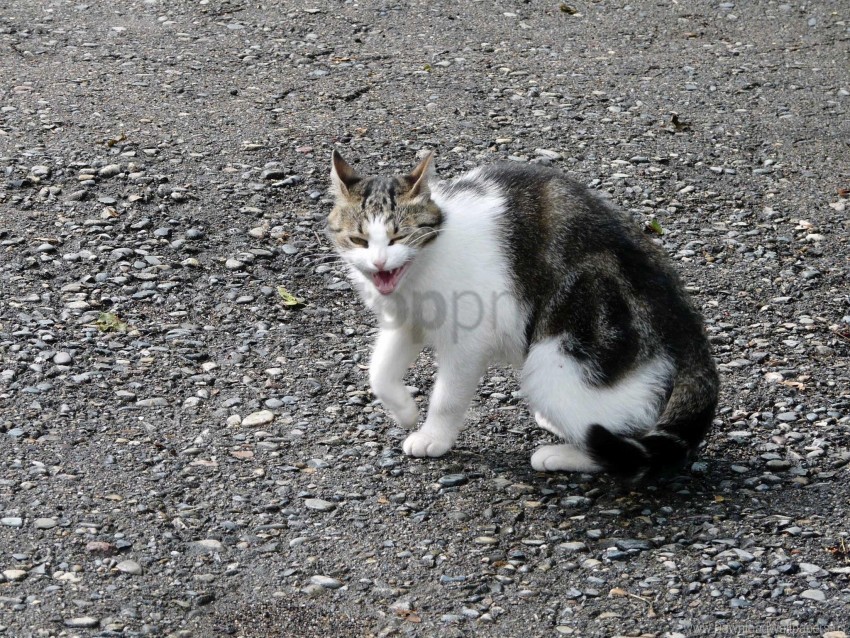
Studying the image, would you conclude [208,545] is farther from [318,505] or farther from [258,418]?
[258,418]

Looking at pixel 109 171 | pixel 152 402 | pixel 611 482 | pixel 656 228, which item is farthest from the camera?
pixel 109 171

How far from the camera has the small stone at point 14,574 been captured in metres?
3.66

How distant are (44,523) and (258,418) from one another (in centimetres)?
111

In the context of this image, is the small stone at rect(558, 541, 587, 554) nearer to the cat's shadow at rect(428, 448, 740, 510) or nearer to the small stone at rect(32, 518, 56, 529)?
the cat's shadow at rect(428, 448, 740, 510)

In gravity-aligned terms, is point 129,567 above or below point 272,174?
above

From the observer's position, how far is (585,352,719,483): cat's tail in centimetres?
398

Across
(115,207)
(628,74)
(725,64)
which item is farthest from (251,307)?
(725,64)

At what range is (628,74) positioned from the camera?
8547 millimetres

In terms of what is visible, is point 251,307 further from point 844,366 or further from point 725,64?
point 725,64

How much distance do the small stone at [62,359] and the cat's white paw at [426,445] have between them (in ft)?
5.88

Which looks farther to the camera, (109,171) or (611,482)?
(109,171)

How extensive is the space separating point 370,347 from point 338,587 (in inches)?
73.9

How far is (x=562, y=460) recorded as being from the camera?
4410 mm

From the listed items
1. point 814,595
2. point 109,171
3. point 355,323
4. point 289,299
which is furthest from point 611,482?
point 109,171
